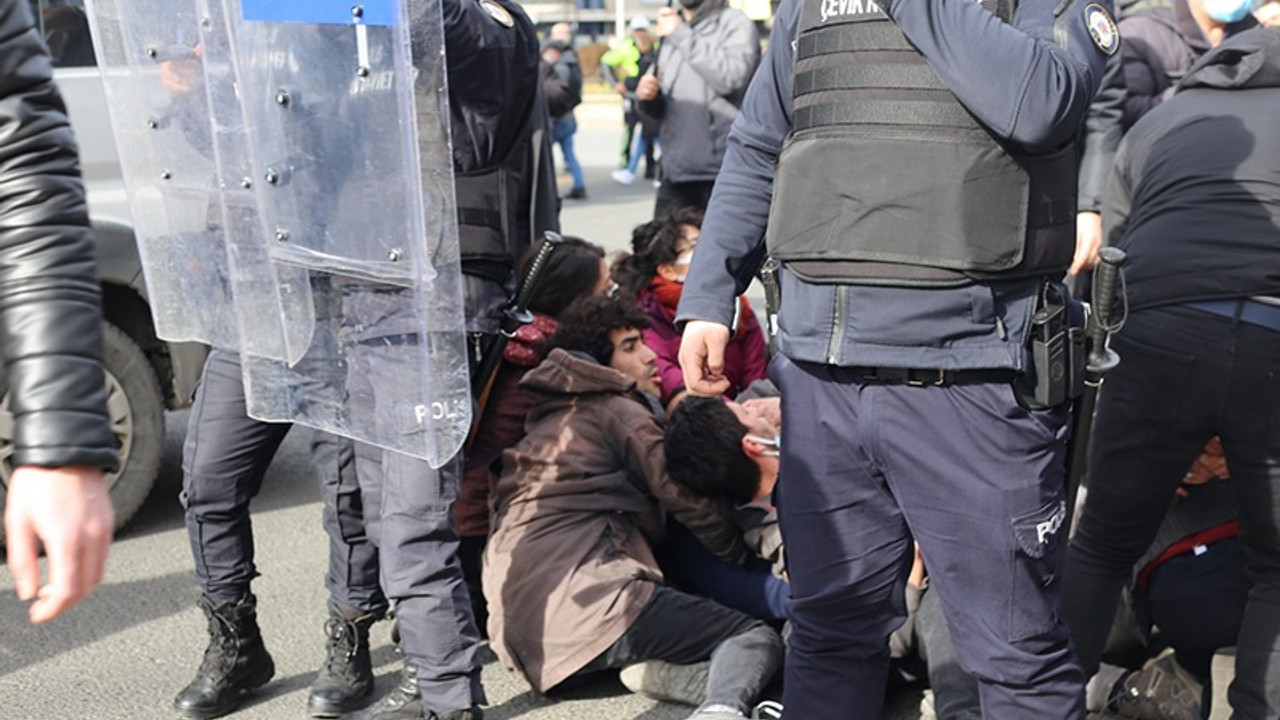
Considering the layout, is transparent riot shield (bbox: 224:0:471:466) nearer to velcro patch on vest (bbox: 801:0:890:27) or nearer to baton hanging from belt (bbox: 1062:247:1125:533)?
velcro patch on vest (bbox: 801:0:890:27)

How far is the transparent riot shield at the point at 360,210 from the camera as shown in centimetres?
272

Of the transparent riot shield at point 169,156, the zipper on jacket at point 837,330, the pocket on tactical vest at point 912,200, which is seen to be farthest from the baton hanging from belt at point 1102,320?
the transparent riot shield at point 169,156

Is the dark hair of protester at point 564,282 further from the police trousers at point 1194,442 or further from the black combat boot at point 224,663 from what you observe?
the police trousers at point 1194,442

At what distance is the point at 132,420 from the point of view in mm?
4672

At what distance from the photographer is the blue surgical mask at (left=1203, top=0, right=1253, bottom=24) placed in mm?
5074

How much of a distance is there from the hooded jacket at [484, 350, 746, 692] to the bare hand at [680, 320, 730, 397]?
974 millimetres

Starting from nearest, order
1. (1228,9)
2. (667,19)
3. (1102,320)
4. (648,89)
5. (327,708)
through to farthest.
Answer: (1102,320), (327,708), (1228,9), (648,89), (667,19)

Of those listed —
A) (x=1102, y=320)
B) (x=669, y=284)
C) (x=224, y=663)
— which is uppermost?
(x=1102, y=320)

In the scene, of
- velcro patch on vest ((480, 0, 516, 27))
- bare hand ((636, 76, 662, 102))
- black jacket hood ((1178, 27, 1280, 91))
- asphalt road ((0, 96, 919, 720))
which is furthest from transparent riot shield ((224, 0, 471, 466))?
bare hand ((636, 76, 662, 102))

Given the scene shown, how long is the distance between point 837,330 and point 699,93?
4735 mm

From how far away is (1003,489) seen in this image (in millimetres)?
2434

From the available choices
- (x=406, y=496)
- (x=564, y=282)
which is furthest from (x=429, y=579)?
(x=564, y=282)

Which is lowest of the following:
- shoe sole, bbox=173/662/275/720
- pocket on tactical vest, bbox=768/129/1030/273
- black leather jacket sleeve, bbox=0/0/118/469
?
shoe sole, bbox=173/662/275/720

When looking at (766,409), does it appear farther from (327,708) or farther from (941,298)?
(941,298)
